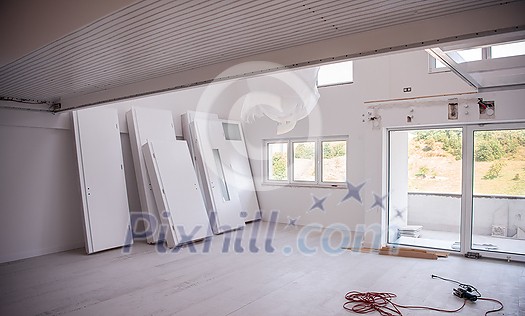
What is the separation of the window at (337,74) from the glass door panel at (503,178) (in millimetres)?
2652

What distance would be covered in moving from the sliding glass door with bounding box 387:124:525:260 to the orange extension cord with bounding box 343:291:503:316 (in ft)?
6.97

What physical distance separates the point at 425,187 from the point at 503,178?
5.48ft

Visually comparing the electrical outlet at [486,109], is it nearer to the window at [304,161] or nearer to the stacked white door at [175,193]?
the window at [304,161]

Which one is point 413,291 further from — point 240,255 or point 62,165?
point 62,165

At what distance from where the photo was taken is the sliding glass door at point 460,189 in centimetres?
519

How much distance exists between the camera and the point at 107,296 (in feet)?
12.5

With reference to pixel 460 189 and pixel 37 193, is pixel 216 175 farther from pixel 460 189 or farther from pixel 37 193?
pixel 460 189

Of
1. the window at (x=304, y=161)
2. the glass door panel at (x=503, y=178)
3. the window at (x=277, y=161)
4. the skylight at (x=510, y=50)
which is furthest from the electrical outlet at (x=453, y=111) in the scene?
the window at (x=277, y=161)

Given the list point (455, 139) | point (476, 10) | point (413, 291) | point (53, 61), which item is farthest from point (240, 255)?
point (476, 10)

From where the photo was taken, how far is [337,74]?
23.8 feet

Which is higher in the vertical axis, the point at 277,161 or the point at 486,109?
the point at 486,109

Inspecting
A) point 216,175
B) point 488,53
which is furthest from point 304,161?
point 488,53

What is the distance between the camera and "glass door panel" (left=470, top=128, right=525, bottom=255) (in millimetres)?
5164

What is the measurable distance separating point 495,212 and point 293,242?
3.26 meters
